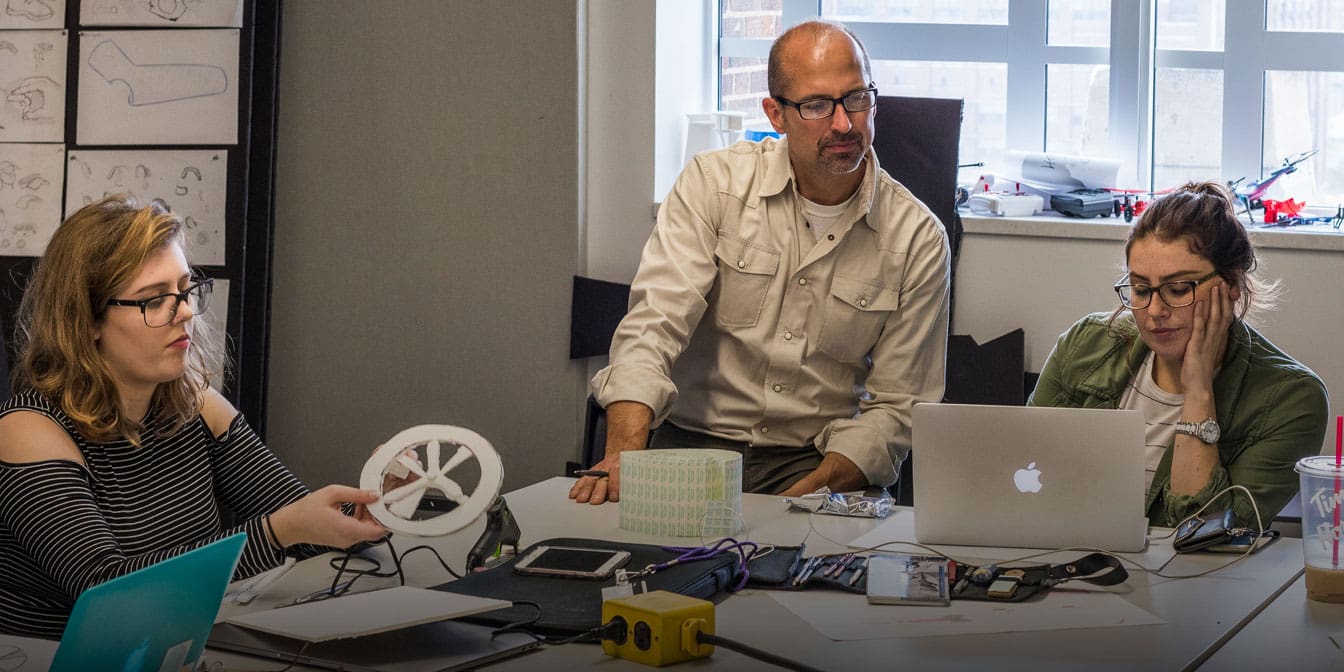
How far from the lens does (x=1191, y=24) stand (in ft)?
11.5

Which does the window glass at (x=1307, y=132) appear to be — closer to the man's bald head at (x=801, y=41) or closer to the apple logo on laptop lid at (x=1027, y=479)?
the man's bald head at (x=801, y=41)

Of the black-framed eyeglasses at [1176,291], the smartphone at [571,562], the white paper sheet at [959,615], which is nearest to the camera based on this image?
the white paper sheet at [959,615]

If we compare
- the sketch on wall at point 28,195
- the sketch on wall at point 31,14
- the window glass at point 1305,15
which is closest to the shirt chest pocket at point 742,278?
the window glass at point 1305,15

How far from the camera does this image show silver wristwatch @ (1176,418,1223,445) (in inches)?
81.1

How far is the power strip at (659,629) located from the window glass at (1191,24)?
2729 millimetres

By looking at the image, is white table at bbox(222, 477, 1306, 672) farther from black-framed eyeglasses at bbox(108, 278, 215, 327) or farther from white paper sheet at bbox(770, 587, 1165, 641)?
black-framed eyeglasses at bbox(108, 278, 215, 327)

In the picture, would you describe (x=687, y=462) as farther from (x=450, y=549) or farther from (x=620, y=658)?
(x=620, y=658)

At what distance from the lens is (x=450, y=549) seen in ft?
5.96

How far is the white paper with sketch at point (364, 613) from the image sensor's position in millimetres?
1327

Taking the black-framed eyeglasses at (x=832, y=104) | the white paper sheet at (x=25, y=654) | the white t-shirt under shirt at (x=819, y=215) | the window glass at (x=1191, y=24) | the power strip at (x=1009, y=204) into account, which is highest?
the window glass at (x=1191, y=24)

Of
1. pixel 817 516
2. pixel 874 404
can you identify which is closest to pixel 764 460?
pixel 874 404

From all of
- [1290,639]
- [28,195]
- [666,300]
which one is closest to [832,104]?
[666,300]

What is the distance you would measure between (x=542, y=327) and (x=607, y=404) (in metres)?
1.17

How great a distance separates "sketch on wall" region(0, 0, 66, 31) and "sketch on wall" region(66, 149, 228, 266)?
341mm
